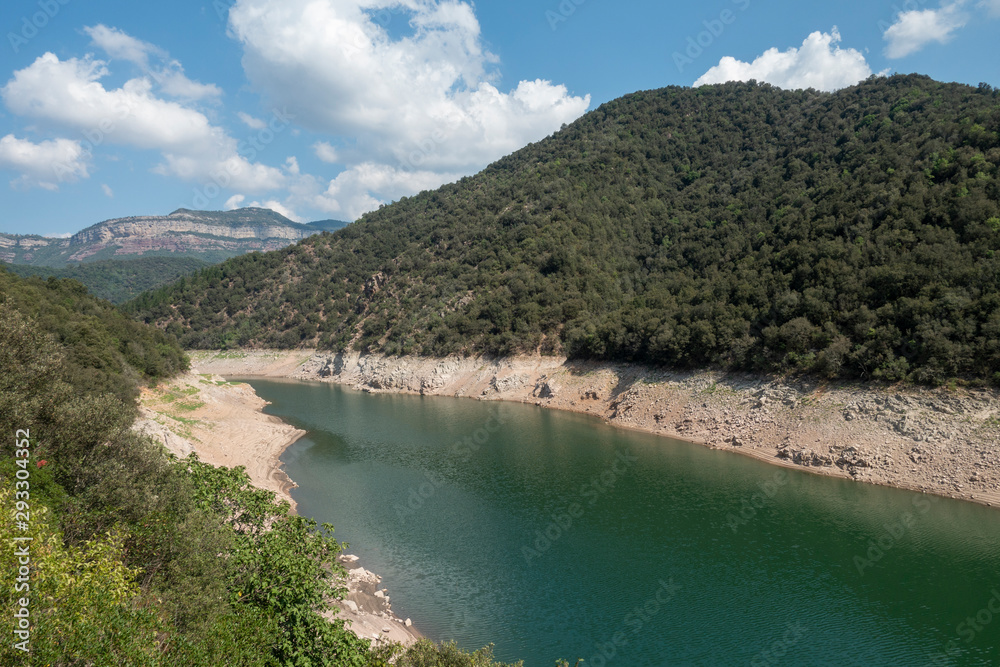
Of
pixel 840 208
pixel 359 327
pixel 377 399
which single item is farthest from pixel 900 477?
pixel 359 327

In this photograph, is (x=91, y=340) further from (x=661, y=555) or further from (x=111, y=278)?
(x=111, y=278)

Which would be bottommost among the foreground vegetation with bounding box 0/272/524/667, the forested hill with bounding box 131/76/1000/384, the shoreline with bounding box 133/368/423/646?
the shoreline with bounding box 133/368/423/646

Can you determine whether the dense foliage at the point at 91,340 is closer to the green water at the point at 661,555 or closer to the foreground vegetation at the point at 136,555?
the foreground vegetation at the point at 136,555

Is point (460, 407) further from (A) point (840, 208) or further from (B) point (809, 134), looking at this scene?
(B) point (809, 134)

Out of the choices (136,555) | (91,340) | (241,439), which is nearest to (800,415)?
(136,555)

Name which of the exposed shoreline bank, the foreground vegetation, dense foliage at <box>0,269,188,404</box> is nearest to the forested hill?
the exposed shoreline bank

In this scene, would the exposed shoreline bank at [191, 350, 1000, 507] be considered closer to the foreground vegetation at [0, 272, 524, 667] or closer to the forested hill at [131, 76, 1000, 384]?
the forested hill at [131, 76, 1000, 384]

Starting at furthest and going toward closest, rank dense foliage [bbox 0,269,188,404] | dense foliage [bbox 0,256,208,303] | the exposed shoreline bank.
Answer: dense foliage [bbox 0,256,208,303], the exposed shoreline bank, dense foliage [bbox 0,269,188,404]
